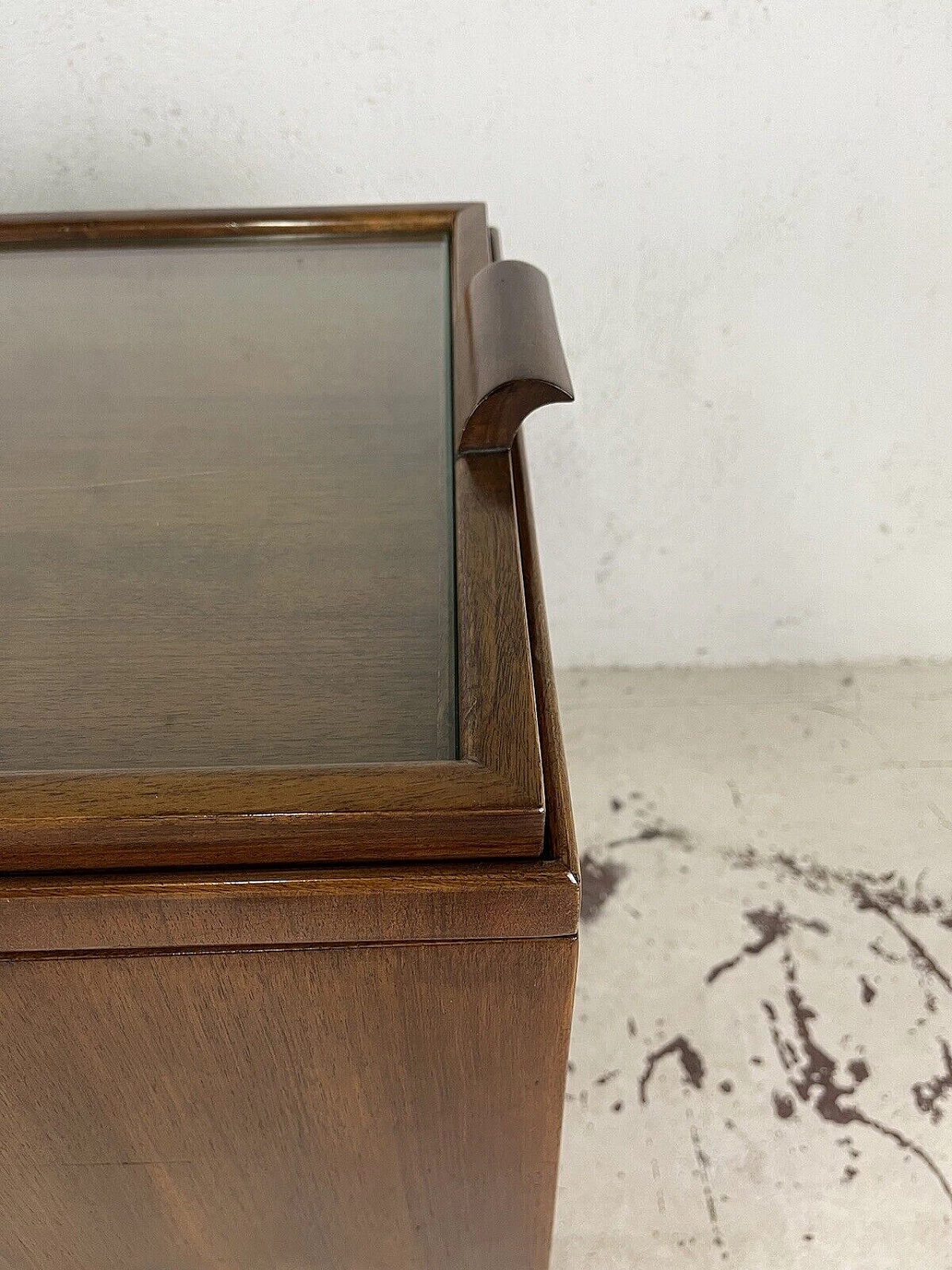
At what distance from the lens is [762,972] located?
1.12 meters

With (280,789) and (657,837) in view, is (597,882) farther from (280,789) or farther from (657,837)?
(280,789)

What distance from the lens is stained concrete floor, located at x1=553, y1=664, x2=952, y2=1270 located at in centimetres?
94

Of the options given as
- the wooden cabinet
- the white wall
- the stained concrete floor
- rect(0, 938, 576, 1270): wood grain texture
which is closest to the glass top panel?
the wooden cabinet

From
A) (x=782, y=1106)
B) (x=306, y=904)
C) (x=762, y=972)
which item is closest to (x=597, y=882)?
(x=762, y=972)

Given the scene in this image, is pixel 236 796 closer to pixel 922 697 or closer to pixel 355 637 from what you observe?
pixel 355 637

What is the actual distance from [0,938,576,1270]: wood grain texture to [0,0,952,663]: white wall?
0.80m

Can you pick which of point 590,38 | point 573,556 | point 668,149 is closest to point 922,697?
point 573,556

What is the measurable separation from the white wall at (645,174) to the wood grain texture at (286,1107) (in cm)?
80

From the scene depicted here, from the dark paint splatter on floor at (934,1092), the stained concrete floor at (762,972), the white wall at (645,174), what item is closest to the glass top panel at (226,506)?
the white wall at (645,174)

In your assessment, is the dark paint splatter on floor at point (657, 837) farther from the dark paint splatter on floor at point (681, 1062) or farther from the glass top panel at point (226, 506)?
the glass top panel at point (226, 506)

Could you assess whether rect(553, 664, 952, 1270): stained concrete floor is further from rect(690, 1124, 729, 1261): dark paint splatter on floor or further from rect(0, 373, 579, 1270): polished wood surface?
rect(0, 373, 579, 1270): polished wood surface

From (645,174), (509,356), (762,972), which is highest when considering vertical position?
(645,174)

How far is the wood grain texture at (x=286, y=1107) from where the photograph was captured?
0.47 m

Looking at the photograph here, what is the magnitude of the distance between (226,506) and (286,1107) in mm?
330
